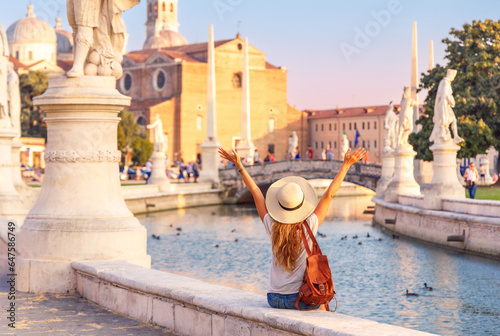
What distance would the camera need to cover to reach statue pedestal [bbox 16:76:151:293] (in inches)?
284

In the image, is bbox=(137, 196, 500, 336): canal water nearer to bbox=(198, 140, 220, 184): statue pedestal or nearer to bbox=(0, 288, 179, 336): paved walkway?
bbox=(0, 288, 179, 336): paved walkway

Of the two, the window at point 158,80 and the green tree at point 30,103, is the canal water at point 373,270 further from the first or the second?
the window at point 158,80

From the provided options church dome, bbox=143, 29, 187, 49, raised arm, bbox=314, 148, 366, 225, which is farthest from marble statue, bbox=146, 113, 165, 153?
church dome, bbox=143, 29, 187, 49

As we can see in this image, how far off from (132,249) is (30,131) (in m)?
58.8

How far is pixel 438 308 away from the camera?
12062 mm

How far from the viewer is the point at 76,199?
7.37 metres

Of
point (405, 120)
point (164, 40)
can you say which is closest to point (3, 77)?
point (405, 120)

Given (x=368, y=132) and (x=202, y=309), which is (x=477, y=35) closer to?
(x=202, y=309)

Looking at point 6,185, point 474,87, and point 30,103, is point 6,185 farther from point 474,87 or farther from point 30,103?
point 30,103

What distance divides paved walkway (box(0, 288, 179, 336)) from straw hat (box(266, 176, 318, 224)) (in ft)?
4.31

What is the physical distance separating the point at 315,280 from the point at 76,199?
319 centimetres

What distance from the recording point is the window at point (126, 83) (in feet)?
262

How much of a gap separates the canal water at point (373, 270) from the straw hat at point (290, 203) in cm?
615

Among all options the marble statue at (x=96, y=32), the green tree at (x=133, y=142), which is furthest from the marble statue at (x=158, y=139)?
the green tree at (x=133, y=142)
